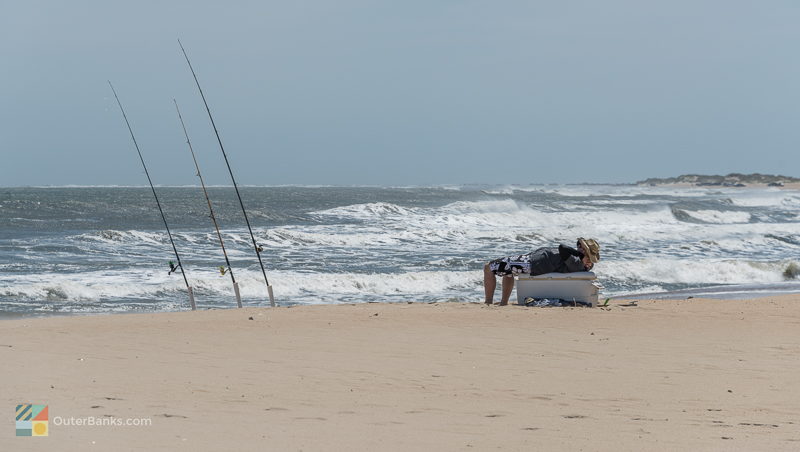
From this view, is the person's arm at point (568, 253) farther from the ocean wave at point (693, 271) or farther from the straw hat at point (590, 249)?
the ocean wave at point (693, 271)

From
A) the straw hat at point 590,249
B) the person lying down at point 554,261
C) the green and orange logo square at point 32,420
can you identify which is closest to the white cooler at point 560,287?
the person lying down at point 554,261

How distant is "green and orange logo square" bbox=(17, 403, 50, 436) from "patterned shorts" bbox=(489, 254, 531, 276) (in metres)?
5.93

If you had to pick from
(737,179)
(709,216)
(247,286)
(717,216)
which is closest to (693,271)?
(247,286)

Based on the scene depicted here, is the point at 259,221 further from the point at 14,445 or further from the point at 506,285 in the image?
the point at 14,445

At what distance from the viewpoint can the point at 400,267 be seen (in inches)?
663

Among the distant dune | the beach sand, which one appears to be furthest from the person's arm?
the distant dune

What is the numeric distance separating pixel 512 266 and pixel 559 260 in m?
0.50

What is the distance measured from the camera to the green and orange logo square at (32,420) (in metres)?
4.07

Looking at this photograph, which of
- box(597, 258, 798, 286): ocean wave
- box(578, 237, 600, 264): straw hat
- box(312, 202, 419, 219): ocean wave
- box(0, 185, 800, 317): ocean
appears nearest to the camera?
box(578, 237, 600, 264): straw hat

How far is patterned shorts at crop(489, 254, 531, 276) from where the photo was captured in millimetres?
9609

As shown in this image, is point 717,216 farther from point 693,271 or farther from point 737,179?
point 737,179

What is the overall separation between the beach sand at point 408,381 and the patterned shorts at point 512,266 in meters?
1.12

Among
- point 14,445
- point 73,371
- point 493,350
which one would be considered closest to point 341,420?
point 14,445

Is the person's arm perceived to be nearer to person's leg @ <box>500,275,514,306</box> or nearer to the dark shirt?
the dark shirt
